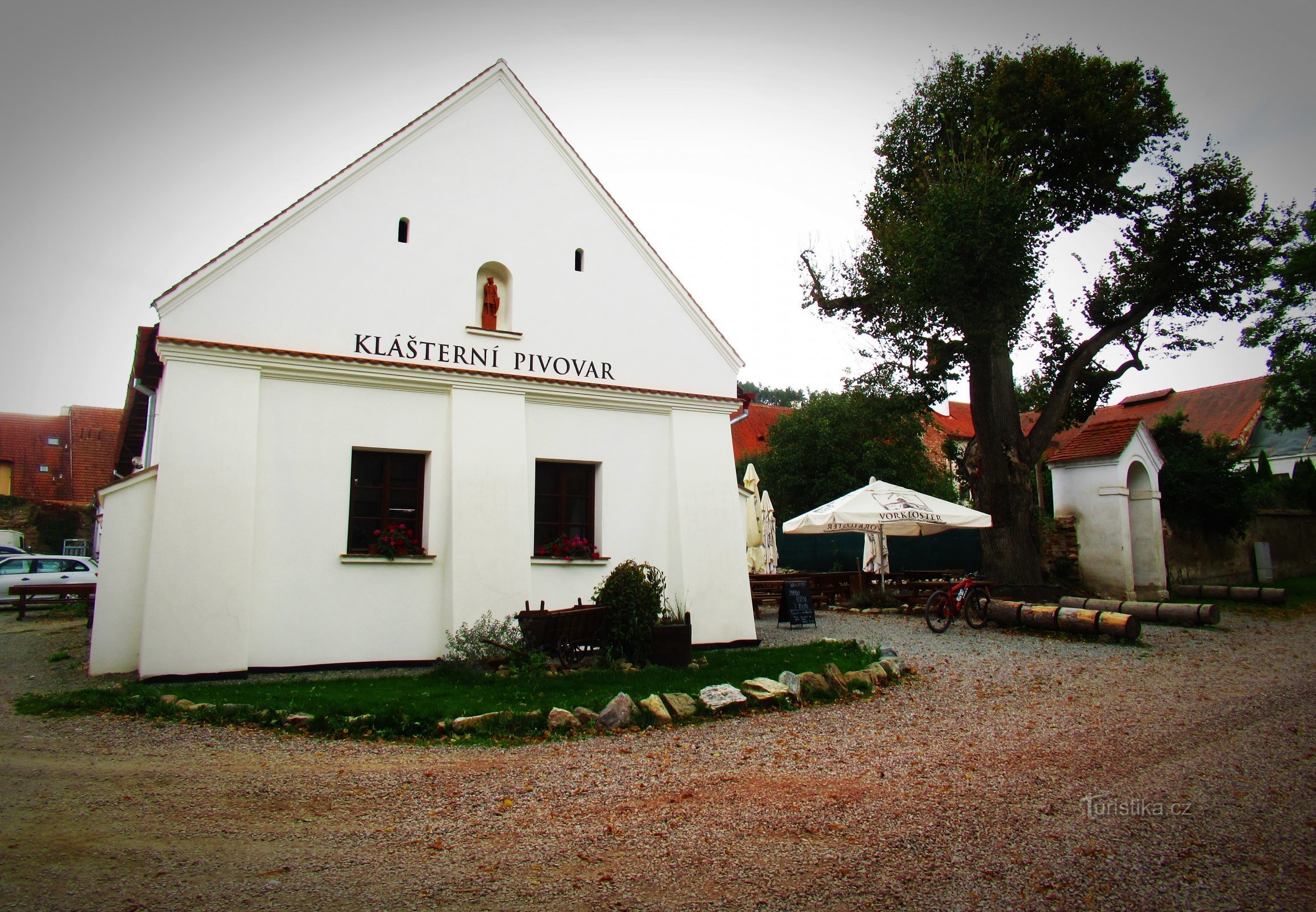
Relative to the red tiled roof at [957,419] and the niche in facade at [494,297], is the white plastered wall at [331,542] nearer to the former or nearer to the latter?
the niche in facade at [494,297]

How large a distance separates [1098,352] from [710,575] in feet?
40.9

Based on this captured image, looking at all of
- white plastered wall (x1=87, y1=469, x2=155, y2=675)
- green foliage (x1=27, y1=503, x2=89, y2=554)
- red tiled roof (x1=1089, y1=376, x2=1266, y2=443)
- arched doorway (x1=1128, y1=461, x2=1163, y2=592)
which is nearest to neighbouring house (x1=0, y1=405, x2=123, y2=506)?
green foliage (x1=27, y1=503, x2=89, y2=554)

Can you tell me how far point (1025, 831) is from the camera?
466 cm

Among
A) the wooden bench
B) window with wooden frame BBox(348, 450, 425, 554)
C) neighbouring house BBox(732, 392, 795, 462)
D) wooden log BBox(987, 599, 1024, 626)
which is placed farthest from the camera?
neighbouring house BBox(732, 392, 795, 462)

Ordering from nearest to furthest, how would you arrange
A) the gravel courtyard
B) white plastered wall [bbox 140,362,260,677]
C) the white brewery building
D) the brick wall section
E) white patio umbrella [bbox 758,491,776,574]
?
the gravel courtyard, white plastered wall [bbox 140,362,260,677], the white brewery building, white patio umbrella [bbox 758,491,776,574], the brick wall section

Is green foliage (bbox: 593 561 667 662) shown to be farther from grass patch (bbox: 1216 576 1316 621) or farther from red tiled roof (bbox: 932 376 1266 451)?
red tiled roof (bbox: 932 376 1266 451)

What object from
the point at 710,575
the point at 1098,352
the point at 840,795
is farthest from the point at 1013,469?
the point at 840,795

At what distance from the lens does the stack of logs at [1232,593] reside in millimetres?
18453

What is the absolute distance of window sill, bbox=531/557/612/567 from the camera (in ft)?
37.9

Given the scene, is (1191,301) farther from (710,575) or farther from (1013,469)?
(710,575)

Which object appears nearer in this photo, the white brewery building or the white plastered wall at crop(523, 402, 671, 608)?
the white brewery building

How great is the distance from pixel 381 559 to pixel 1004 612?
11145 mm

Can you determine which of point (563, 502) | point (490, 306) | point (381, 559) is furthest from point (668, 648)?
point (490, 306)

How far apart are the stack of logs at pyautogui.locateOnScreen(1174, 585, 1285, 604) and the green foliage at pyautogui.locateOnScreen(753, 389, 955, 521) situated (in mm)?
9782
